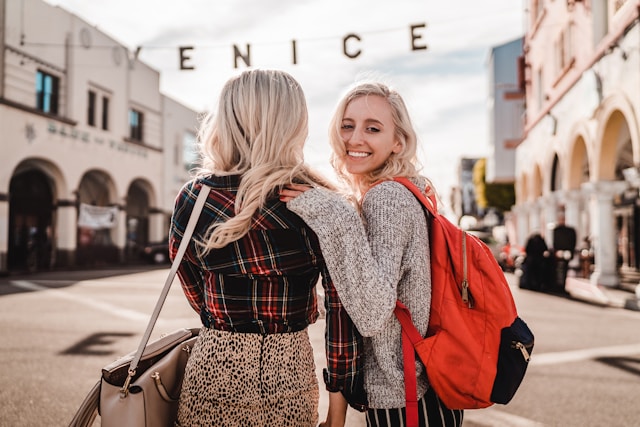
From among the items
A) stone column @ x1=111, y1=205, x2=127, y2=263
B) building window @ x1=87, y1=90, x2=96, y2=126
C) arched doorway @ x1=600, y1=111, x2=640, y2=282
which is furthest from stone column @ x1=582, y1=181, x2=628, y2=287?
building window @ x1=87, y1=90, x2=96, y2=126

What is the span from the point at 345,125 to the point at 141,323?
643cm

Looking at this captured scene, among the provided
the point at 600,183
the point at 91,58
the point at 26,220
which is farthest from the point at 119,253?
the point at 600,183

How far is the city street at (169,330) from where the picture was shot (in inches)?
153

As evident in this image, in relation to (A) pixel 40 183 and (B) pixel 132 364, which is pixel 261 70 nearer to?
(B) pixel 132 364

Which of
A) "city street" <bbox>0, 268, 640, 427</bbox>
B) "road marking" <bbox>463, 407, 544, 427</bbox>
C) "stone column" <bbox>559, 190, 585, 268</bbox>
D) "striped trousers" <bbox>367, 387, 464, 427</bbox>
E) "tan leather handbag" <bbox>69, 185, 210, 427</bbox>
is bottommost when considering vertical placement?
"road marking" <bbox>463, 407, 544, 427</bbox>

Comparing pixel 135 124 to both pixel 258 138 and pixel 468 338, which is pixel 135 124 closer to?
pixel 258 138

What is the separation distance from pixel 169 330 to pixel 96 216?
56.7ft

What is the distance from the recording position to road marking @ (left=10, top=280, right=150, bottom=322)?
8086mm

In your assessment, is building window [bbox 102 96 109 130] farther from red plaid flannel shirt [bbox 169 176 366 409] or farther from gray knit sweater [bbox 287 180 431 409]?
gray knit sweater [bbox 287 180 431 409]

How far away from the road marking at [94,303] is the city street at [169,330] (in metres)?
0.02

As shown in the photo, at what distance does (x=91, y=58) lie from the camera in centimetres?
2231

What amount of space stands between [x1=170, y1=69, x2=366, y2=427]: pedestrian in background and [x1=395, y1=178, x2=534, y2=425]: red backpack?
0.23 m

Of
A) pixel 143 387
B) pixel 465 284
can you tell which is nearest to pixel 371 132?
pixel 465 284

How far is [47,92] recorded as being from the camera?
2008 cm
